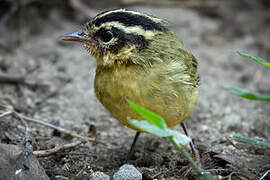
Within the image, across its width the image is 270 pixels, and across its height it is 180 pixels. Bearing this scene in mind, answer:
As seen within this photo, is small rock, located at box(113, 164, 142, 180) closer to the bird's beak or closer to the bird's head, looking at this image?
the bird's head

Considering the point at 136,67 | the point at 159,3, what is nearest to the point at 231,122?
the point at 136,67

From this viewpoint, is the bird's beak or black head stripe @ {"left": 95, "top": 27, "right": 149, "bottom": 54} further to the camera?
the bird's beak

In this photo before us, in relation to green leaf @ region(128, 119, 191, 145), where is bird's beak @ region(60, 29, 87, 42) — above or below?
above

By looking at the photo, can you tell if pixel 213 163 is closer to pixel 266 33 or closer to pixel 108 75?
pixel 108 75

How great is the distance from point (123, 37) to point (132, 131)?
2059 mm

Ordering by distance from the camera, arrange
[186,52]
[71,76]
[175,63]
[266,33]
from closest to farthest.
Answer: [175,63]
[186,52]
[71,76]
[266,33]

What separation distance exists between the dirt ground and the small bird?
2.15ft

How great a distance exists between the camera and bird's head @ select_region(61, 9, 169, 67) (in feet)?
14.5

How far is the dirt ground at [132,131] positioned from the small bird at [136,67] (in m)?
0.66

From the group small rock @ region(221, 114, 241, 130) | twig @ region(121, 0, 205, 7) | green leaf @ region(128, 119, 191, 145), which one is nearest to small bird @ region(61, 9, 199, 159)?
green leaf @ region(128, 119, 191, 145)

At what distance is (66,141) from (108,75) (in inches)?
50.8

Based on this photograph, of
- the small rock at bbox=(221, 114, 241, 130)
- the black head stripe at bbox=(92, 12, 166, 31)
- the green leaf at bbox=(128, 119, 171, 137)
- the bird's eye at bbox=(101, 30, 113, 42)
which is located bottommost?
the small rock at bbox=(221, 114, 241, 130)

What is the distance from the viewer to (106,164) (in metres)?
4.80

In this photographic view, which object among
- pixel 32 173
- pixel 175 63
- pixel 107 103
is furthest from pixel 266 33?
pixel 32 173
